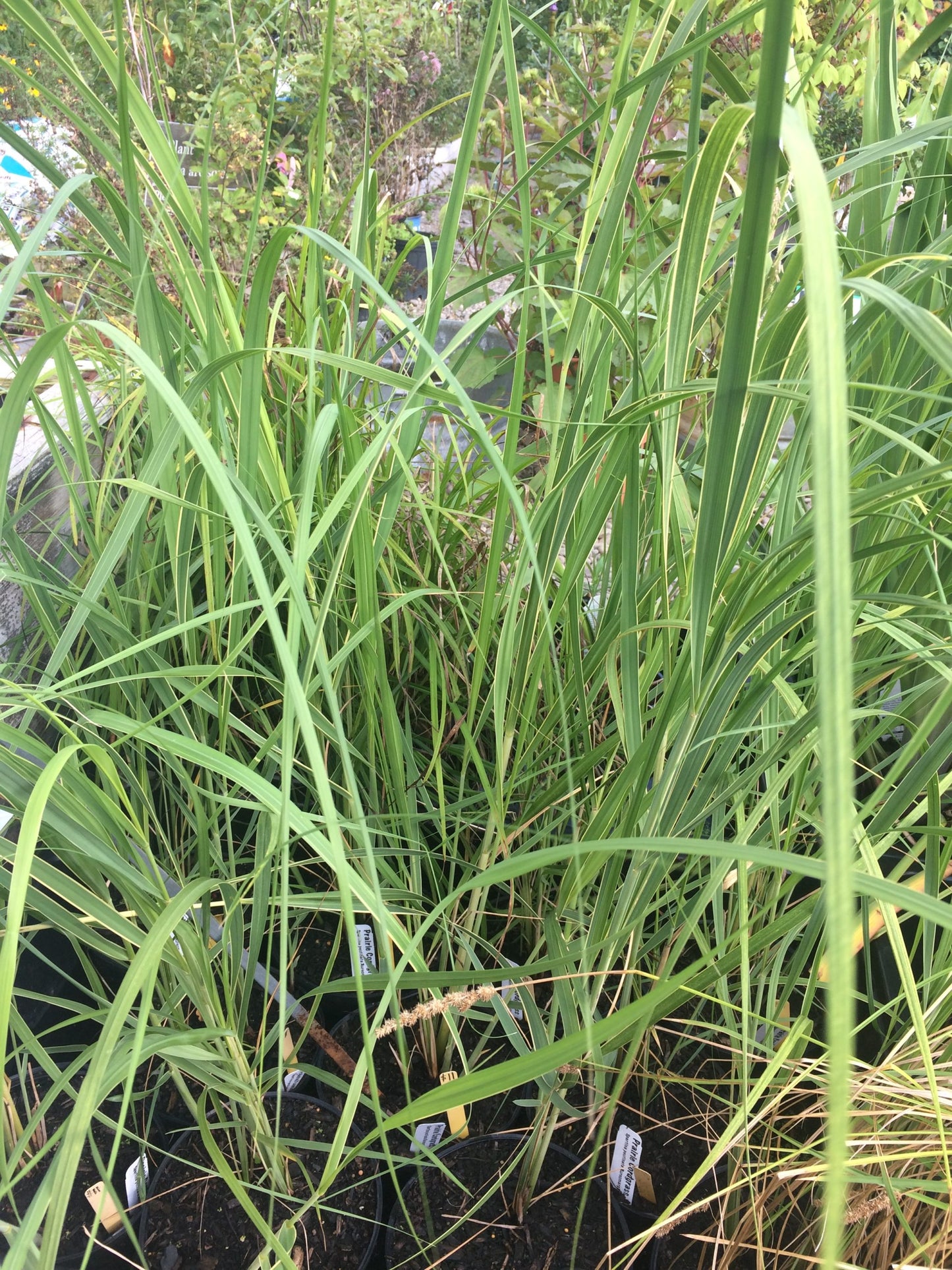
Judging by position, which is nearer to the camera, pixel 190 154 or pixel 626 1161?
pixel 626 1161

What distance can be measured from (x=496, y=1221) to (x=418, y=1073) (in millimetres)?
130

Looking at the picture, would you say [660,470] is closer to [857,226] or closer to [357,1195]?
[857,226]

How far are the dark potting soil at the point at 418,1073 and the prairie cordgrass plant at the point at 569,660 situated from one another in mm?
18

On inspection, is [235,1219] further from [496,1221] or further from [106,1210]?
[496,1221]

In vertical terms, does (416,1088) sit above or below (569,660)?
below

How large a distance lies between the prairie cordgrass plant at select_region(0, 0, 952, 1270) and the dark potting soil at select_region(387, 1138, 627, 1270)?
3cm

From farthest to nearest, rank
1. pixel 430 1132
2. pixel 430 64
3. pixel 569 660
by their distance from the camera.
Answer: pixel 430 64 < pixel 430 1132 < pixel 569 660

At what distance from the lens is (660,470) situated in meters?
0.40

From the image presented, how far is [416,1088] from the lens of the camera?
2.18 feet

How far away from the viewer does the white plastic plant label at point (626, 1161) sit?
1.91 ft

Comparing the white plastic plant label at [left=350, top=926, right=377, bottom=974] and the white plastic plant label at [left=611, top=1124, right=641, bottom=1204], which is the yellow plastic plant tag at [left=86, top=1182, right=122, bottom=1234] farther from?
the white plastic plant label at [left=611, top=1124, right=641, bottom=1204]

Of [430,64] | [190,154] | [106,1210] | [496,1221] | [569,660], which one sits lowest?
[496,1221]

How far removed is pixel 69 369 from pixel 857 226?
0.59 meters

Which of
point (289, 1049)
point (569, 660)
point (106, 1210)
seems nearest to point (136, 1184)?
point (106, 1210)
